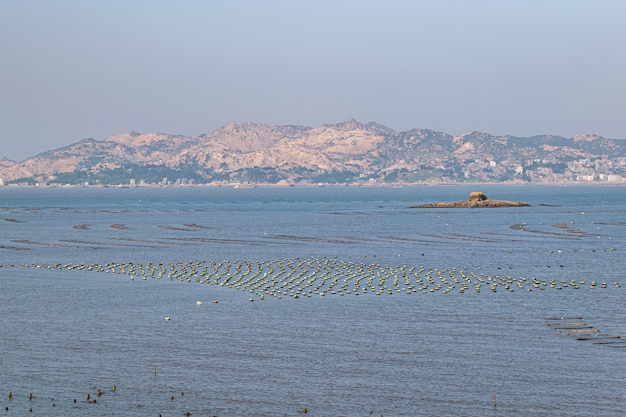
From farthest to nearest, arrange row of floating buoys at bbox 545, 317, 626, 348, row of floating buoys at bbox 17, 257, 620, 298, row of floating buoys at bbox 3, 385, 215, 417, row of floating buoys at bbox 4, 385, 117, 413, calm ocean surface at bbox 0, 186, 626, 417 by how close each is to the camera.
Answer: row of floating buoys at bbox 17, 257, 620, 298
row of floating buoys at bbox 545, 317, 626, 348
calm ocean surface at bbox 0, 186, 626, 417
row of floating buoys at bbox 4, 385, 117, 413
row of floating buoys at bbox 3, 385, 215, 417

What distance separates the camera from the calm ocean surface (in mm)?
52438

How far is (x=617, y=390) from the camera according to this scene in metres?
53.5

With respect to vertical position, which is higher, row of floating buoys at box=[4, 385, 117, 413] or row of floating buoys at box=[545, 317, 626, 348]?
row of floating buoys at box=[545, 317, 626, 348]

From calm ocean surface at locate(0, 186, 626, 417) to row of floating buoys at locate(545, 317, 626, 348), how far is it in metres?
0.23

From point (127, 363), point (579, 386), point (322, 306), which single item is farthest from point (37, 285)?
point (579, 386)

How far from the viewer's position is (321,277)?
4168 inches

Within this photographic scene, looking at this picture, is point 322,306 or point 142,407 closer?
point 142,407

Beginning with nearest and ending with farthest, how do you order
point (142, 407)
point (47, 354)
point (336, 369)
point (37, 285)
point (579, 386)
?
point (142, 407) → point (579, 386) → point (336, 369) → point (47, 354) → point (37, 285)

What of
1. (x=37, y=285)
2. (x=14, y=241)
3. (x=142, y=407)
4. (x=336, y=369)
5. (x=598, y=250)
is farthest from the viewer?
(x=14, y=241)

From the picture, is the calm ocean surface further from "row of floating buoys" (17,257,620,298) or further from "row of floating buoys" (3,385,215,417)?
"row of floating buoys" (17,257,620,298)

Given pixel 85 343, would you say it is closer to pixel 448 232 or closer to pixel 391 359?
pixel 391 359

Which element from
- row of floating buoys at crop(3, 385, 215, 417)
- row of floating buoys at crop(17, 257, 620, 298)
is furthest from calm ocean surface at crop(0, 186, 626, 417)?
row of floating buoys at crop(17, 257, 620, 298)

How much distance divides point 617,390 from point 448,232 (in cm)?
12681

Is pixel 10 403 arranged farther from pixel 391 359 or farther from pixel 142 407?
pixel 391 359
